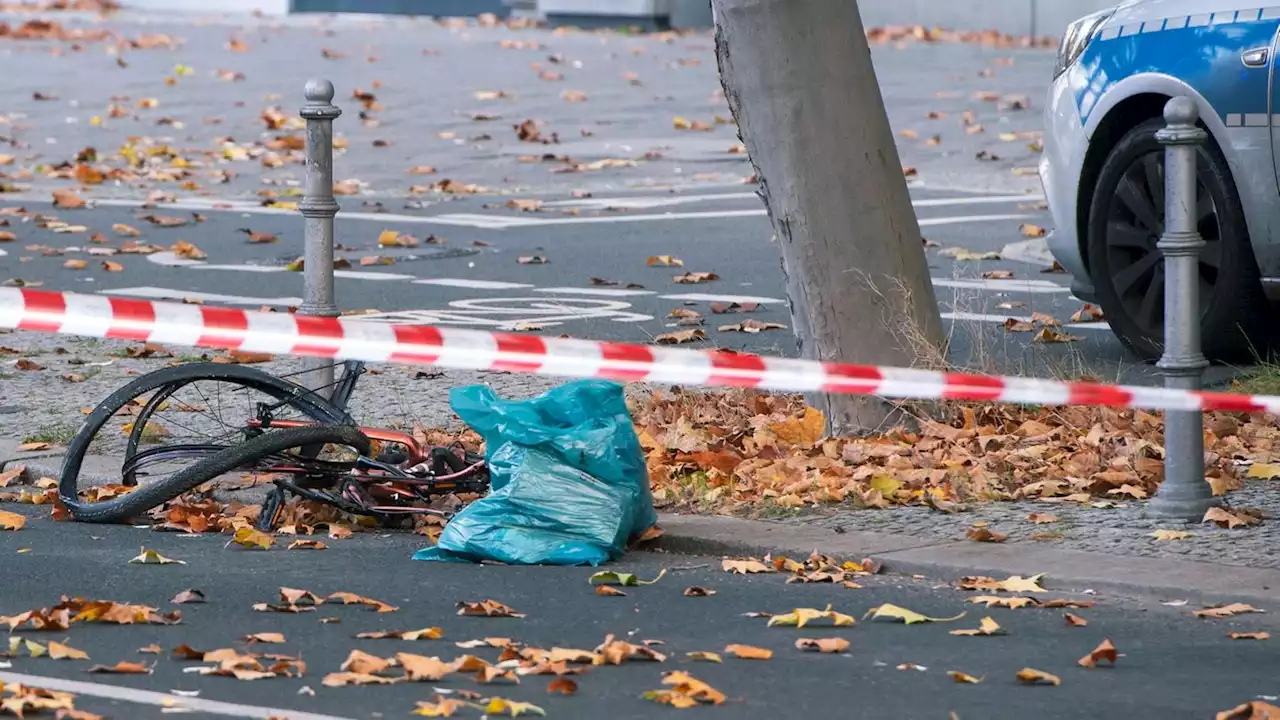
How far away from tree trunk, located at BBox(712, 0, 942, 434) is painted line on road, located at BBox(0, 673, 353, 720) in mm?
3404

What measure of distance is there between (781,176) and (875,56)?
18.4 m

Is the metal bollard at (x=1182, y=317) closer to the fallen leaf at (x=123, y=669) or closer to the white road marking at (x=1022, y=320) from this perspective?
the fallen leaf at (x=123, y=669)

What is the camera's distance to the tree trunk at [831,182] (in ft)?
26.9

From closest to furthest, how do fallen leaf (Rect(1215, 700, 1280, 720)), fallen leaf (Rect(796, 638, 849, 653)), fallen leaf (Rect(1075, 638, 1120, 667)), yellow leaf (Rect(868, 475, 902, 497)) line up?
fallen leaf (Rect(1215, 700, 1280, 720))
fallen leaf (Rect(1075, 638, 1120, 667))
fallen leaf (Rect(796, 638, 849, 653))
yellow leaf (Rect(868, 475, 902, 497))

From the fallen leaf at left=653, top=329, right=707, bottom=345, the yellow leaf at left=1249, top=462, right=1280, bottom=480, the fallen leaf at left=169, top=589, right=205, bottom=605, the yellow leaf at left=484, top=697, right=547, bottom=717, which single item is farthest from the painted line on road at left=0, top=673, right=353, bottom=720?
the fallen leaf at left=653, top=329, right=707, bottom=345

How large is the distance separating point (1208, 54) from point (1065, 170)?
1.01 m

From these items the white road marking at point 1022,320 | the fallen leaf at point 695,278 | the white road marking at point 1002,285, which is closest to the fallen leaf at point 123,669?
the white road marking at point 1022,320

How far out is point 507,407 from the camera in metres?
7.11

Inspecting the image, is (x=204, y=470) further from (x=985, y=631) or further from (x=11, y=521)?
(x=985, y=631)

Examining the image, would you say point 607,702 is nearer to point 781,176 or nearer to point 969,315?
point 781,176

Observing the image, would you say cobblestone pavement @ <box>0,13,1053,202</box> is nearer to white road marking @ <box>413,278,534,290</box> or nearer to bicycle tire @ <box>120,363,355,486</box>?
white road marking @ <box>413,278,534,290</box>

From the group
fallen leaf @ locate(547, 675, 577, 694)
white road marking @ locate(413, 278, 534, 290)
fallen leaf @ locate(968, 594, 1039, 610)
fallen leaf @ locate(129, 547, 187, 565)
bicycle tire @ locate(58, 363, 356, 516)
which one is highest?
bicycle tire @ locate(58, 363, 356, 516)

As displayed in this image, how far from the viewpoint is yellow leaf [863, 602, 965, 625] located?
6.17 meters

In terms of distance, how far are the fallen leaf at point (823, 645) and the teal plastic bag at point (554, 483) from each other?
44.8 inches
